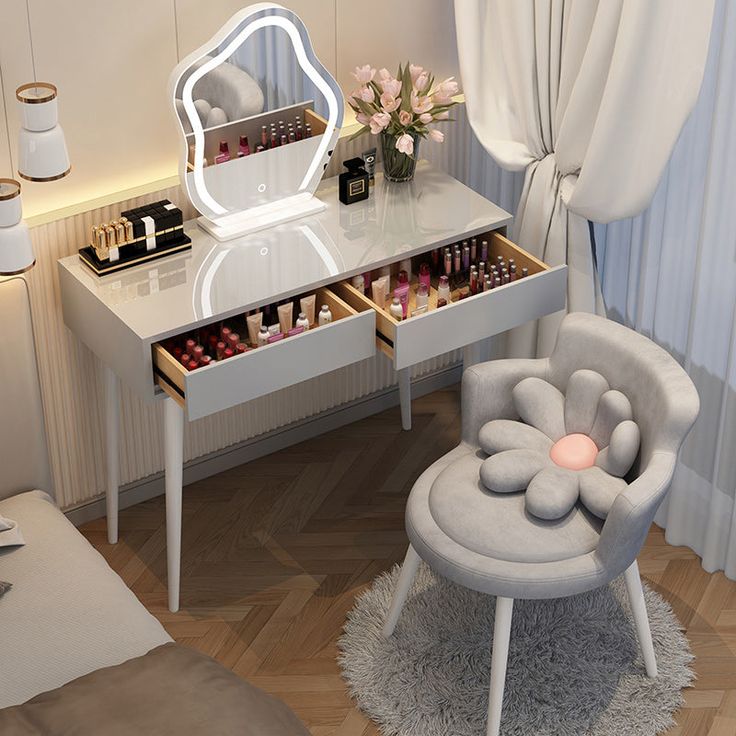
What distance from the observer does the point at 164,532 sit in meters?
3.45

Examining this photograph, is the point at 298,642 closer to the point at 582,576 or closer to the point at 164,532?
the point at 164,532

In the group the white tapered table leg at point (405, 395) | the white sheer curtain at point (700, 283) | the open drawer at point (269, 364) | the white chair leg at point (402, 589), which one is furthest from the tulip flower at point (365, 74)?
the white chair leg at point (402, 589)

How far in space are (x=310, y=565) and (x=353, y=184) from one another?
3.23 feet

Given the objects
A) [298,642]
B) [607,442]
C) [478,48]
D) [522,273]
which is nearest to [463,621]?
[298,642]

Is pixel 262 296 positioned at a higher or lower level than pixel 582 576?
higher

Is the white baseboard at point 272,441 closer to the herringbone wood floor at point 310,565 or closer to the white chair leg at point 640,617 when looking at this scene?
the herringbone wood floor at point 310,565

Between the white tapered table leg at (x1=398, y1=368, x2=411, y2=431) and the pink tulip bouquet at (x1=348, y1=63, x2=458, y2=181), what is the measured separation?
734 millimetres

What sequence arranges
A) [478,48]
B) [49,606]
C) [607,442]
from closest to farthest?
[49,606] < [607,442] < [478,48]

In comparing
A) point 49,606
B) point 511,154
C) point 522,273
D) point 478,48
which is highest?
point 478,48

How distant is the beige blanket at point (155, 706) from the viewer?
7.52 feet

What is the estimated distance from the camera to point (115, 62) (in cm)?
295

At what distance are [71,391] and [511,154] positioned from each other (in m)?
1.27

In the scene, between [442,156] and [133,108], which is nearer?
[133,108]

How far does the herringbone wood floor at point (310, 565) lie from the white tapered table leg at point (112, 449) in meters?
0.08
